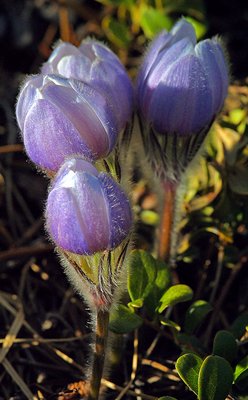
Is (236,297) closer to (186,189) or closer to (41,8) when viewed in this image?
(186,189)

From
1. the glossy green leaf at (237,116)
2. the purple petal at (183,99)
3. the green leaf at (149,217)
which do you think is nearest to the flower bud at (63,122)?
the purple petal at (183,99)

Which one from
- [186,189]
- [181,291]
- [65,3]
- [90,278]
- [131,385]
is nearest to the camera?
[90,278]

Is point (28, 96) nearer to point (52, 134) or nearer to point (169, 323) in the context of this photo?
point (52, 134)

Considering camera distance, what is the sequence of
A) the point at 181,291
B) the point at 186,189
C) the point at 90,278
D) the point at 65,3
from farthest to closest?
the point at 65,3 < the point at 186,189 < the point at 181,291 < the point at 90,278

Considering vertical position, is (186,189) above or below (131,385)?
above

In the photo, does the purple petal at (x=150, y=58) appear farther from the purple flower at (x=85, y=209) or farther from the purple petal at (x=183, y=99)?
the purple flower at (x=85, y=209)

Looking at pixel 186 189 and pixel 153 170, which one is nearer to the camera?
pixel 153 170

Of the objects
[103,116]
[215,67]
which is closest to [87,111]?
[103,116]

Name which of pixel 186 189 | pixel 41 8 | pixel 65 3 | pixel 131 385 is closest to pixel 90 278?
pixel 131 385
